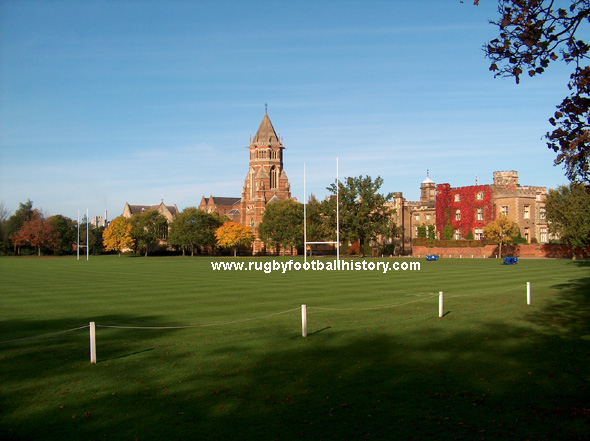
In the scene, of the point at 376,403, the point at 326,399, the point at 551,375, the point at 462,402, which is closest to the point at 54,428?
the point at 326,399

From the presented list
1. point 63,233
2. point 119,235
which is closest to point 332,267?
point 119,235

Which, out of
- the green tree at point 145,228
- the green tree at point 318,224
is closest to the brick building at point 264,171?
the green tree at point 145,228

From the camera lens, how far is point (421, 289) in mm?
28141

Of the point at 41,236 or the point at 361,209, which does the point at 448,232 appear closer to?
the point at 361,209

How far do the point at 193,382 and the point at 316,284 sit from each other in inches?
841

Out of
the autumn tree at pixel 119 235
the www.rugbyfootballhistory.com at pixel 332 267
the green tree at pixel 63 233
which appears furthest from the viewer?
the green tree at pixel 63 233

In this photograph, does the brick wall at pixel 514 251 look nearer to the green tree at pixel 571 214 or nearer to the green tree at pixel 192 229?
the green tree at pixel 571 214

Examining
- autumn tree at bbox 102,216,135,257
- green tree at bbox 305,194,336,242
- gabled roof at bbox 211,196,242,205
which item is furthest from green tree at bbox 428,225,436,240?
gabled roof at bbox 211,196,242,205

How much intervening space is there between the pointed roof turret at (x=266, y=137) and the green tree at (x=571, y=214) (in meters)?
88.9

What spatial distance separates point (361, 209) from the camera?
74.6 metres

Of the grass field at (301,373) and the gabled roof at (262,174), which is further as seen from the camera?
the gabled roof at (262,174)

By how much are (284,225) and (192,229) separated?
64.4 feet

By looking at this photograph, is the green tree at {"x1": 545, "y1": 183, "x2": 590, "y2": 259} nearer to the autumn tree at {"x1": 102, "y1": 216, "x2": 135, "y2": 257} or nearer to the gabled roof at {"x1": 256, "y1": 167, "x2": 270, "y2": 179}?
the autumn tree at {"x1": 102, "y1": 216, "x2": 135, "y2": 257}

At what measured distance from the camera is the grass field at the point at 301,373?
28.0ft
